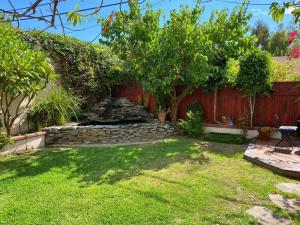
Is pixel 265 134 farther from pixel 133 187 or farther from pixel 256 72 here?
pixel 133 187

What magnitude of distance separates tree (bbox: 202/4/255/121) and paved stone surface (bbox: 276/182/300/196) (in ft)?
14.7

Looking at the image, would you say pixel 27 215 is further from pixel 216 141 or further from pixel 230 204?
pixel 216 141

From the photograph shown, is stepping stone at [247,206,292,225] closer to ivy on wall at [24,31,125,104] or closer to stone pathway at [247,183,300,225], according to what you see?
stone pathway at [247,183,300,225]

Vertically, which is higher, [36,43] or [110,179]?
[36,43]

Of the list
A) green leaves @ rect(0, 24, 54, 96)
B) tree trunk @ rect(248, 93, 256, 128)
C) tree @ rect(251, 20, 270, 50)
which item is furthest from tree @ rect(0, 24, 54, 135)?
tree @ rect(251, 20, 270, 50)

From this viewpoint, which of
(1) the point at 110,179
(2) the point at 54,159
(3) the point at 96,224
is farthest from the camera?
(2) the point at 54,159

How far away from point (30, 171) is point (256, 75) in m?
6.68

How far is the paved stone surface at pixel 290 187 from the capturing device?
4.43m

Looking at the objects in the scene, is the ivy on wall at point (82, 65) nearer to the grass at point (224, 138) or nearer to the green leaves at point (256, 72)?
the grass at point (224, 138)

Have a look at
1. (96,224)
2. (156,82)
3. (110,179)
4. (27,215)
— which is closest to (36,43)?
(156,82)

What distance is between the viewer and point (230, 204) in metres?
3.83

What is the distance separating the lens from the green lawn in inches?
137

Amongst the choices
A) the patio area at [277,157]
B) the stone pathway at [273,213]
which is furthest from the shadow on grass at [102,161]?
the stone pathway at [273,213]

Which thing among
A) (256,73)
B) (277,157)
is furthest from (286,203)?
(256,73)
